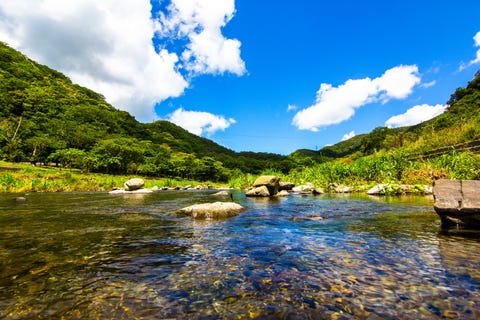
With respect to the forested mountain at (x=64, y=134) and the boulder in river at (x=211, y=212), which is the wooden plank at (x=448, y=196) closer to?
the boulder in river at (x=211, y=212)

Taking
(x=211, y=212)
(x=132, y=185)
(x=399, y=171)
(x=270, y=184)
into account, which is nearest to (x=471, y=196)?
(x=211, y=212)

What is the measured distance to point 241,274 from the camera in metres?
4.39

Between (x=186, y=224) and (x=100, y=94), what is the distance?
198m

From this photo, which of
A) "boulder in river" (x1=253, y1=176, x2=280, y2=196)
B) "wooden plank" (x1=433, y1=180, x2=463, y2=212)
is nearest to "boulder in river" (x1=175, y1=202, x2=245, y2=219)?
"wooden plank" (x1=433, y1=180, x2=463, y2=212)

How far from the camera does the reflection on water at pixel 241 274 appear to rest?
126 inches

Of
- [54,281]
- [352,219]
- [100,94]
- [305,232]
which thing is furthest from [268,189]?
[100,94]

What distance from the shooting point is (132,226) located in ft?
29.8

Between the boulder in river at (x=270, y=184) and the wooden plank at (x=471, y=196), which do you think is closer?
the wooden plank at (x=471, y=196)

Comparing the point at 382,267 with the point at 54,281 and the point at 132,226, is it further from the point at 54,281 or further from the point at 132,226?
the point at 132,226

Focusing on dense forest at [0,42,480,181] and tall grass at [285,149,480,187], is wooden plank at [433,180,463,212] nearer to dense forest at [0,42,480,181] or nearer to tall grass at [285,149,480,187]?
tall grass at [285,149,480,187]

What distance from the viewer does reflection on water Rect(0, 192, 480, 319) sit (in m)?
3.20

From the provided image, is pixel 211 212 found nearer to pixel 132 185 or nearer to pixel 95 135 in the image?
pixel 132 185

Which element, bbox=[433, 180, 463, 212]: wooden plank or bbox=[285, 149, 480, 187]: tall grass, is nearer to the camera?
bbox=[433, 180, 463, 212]: wooden plank

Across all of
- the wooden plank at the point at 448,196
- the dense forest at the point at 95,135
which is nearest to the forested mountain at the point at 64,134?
the dense forest at the point at 95,135
